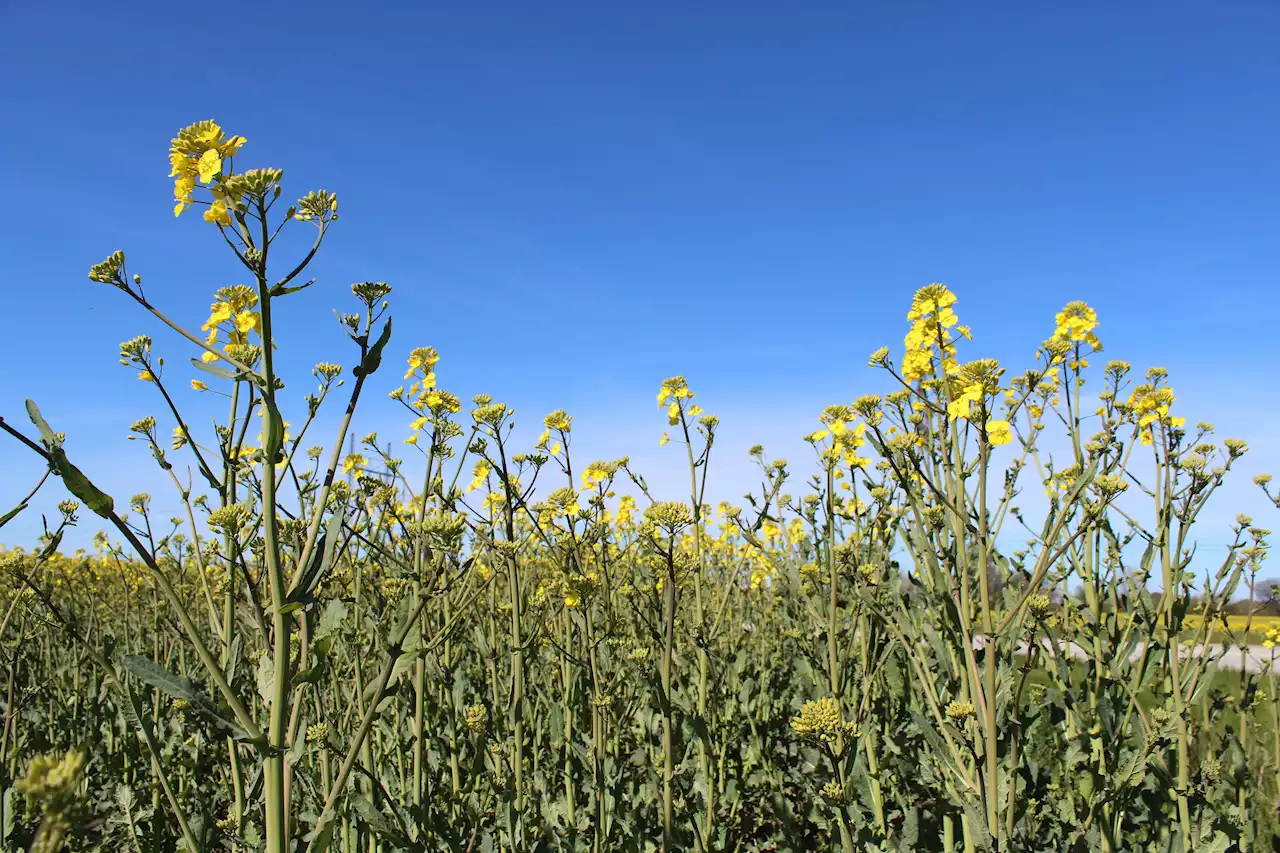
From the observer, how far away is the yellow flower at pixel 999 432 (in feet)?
7.09

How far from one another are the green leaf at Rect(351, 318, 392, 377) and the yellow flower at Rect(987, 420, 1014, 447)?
1686 mm

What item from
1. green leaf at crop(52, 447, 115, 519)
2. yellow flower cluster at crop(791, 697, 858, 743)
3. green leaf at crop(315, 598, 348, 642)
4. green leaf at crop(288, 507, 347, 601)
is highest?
green leaf at crop(52, 447, 115, 519)

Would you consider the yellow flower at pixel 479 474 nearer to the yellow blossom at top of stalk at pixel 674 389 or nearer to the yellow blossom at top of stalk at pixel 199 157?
the yellow blossom at top of stalk at pixel 674 389

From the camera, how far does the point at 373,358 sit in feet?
4.66

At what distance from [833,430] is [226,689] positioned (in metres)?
2.70

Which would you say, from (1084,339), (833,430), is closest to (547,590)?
(833,430)

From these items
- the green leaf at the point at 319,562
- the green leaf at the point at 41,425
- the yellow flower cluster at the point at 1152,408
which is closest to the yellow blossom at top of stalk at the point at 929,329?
the yellow flower cluster at the point at 1152,408

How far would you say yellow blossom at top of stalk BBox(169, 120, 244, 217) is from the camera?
135 centimetres

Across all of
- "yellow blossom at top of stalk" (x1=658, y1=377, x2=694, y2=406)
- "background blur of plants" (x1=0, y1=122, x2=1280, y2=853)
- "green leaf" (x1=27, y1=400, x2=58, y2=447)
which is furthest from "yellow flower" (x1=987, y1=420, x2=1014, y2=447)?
"green leaf" (x1=27, y1=400, x2=58, y2=447)

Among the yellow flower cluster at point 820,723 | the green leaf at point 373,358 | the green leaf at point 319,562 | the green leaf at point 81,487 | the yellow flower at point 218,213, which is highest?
the yellow flower at point 218,213

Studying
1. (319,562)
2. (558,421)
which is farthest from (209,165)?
(558,421)

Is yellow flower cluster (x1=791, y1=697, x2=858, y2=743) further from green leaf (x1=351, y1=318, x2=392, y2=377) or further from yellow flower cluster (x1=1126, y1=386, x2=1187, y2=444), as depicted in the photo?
yellow flower cluster (x1=1126, y1=386, x2=1187, y2=444)

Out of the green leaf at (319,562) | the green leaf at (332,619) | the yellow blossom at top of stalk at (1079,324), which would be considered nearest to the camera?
the green leaf at (319,562)

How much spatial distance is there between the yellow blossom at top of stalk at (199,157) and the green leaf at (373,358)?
1.08 ft
